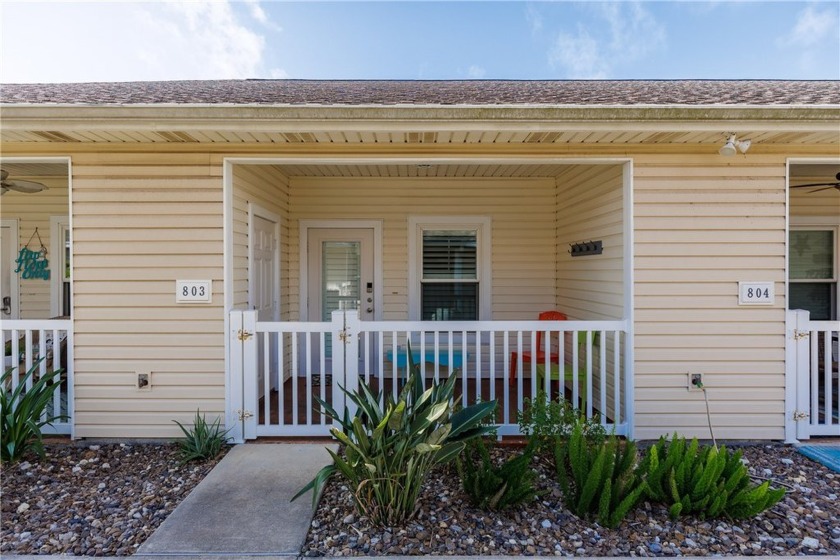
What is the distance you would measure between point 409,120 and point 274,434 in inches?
105

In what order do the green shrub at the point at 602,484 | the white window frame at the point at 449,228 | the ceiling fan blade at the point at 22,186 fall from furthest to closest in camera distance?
1. the white window frame at the point at 449,228
2. the ceiling fan blade at the point at 22,186
3. the green shrub at the point at 602,484

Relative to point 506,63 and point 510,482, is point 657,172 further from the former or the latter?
point 506,63

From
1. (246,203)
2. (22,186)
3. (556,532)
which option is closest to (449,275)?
(246,203)

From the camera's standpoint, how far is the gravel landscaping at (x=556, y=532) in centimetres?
221

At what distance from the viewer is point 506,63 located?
12211 millimetres

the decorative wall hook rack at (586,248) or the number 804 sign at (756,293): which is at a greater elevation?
the decorative wall hook rack at (586,248)

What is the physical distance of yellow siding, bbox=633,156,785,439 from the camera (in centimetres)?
350

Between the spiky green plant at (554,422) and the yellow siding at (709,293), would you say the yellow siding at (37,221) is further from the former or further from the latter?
the yellow siding at (709,293)

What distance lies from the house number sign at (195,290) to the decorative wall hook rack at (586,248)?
3.44 metres

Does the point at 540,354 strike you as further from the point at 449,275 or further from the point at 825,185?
the point at 825,185

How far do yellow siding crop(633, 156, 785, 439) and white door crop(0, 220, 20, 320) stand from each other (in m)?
7.03

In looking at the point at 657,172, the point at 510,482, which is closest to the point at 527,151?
the point at 657,172

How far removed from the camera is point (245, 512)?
2.52 meters

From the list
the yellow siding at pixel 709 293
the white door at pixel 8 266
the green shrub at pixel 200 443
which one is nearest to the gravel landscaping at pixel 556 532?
the yellow siding at pixel 709 293
